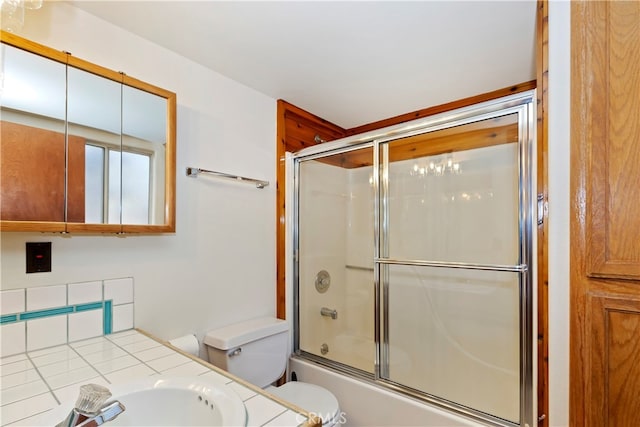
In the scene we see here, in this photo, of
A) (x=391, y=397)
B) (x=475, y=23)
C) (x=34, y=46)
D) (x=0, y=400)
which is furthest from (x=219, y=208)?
(x=475, y=23)

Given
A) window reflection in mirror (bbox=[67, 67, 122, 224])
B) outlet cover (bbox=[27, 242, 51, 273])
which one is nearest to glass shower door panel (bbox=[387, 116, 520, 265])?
window reflection in mirror (bbox=[67, 67, 122, 224])

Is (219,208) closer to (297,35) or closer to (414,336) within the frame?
(297,35)

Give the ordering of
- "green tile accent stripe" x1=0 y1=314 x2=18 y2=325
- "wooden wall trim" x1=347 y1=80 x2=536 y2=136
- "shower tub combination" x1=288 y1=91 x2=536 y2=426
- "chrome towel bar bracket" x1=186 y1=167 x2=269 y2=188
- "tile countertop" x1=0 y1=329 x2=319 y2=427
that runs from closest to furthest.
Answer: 1. "tile countertop" x1=0 y1=329 x2=319 y2=427
2. "green tile accent stripe" x1=0 y1=314 x2=18 y2=325
3. "chrome towel bar bracket" x1=186 y1=167 x2=269 y2=188
4. "shower tub combination" x1=288 y1=91 x2=536 y2=426
5. "wooden wall trim" x1=347 y1=80 x2=536 y2=136

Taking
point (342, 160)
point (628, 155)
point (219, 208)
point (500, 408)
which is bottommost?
point (500, 408)

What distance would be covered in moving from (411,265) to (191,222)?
1.32m

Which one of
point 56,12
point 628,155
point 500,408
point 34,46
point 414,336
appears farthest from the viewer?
point 414,336

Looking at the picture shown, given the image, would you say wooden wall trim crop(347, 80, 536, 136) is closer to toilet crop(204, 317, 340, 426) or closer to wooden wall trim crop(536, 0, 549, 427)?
wooden wall trim crop(536, 0, 549, 427)

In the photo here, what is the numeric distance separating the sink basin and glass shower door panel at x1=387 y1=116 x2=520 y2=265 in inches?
53.6

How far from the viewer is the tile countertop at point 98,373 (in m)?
0.75

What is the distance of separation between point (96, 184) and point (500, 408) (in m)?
2.16

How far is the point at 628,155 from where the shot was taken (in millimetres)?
956

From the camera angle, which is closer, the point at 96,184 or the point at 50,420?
the point at 50,420

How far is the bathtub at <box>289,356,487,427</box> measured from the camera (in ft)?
4.98

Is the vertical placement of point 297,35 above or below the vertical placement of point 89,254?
above
